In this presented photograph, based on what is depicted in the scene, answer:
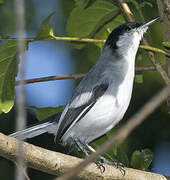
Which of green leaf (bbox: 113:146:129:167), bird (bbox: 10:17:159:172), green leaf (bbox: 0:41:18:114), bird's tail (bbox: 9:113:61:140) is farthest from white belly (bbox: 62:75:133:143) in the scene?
green leaf (bbox: 0:41:18:114)

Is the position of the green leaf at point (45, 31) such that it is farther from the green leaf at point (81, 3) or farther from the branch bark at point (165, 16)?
the branch bark at point (165, 16)

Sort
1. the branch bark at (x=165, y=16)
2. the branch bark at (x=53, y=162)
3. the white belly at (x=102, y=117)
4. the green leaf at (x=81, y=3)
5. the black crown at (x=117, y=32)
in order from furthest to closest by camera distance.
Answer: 1. the black crown at (x=117, y=32)
2. the white belly at (x=102, y=117)
3. the green leaf at (x=81, y=3)
4. the branch bark at (x=165, y=16)
5. the branch bark at (x=53, y=162)

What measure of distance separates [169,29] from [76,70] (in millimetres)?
1913

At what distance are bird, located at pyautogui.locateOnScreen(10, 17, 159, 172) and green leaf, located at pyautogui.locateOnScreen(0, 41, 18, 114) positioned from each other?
39 centimetres

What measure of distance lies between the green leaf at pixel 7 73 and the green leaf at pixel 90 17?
2.13 feet

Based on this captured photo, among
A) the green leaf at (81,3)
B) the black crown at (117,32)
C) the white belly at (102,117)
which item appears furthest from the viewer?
the black crown at (117,32)

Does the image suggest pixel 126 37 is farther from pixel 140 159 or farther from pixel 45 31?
pixel 140 159

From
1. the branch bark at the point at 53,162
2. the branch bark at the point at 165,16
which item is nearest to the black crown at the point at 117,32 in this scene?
the branch bark at the point at 165,16

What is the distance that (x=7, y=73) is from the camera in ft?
7.88

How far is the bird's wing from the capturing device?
285 centimetres

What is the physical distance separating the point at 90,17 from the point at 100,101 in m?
0.64

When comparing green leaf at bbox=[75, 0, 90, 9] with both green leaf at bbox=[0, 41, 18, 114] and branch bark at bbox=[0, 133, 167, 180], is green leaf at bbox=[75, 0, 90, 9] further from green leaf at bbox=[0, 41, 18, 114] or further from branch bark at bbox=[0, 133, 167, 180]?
branch bark at bbox=[0, 133, 167, 180]

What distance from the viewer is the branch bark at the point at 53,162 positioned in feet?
6.15

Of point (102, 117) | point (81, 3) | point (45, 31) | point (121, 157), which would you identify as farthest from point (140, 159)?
point (81, 3)
